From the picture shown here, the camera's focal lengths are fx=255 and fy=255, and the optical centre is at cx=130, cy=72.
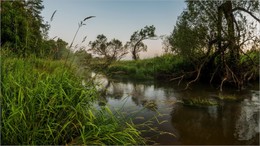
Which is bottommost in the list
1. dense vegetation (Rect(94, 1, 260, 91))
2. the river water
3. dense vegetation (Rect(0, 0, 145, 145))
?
the river water

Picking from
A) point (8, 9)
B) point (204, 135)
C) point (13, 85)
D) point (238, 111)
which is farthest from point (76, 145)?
point (8, 9)

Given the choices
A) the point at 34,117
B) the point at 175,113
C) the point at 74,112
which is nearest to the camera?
the point at 34,117

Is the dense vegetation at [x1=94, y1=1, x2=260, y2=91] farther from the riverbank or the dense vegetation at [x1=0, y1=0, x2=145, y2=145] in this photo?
the dense vegetation at [x1=0, y1=0, x2=145, y2=145]

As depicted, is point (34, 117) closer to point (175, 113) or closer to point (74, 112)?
point (74, 112)

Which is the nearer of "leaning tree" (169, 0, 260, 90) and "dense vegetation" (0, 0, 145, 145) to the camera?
"dense vegetation" (0, 0, 145, 145)

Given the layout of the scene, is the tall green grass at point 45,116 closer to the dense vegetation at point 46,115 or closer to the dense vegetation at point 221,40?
the dense vegetation at point 46,115

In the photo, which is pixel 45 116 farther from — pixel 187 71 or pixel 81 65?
pixel 187 71

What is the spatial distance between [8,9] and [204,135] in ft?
43.4

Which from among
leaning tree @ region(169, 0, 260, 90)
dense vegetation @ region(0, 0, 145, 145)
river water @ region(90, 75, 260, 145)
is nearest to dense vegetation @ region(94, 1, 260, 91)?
leaning tree @ region(169, 0, 260, 90)

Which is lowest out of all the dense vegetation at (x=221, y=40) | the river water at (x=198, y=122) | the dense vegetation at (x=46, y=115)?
the river water at (x=198, y=122)

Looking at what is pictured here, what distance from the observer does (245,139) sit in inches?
182

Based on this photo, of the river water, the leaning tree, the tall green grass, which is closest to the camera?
the tall green grass

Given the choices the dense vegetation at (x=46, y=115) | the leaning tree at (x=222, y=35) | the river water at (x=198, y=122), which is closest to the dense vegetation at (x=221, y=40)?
the leaning tree at (x=222, y=35)

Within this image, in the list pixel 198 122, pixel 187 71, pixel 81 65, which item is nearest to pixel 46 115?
pixel 81 65
